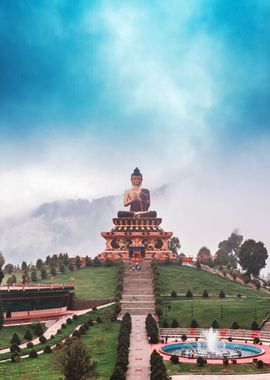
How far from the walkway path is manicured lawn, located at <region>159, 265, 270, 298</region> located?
238 centimetres

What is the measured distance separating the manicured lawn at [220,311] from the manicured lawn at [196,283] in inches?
294

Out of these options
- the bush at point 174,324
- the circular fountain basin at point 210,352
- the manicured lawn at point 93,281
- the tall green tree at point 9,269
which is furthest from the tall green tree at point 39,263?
the circular fountain basin at point 210,352

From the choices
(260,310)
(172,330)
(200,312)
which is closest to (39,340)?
(172,330)

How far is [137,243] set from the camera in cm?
8775

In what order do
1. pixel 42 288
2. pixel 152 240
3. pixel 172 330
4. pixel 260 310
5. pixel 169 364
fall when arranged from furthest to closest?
pixel 152 240
pixel 42 288
pixel 260 310
pixel 172 330
pixel 169 364

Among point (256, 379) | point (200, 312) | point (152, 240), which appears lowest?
point (256, 379)

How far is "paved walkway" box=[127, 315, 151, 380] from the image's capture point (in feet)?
94.6

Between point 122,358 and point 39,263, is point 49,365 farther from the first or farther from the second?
point 39,263

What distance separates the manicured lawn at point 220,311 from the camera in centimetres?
4779

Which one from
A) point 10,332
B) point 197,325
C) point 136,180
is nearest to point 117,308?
point 197,325

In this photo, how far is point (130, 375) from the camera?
2856cm

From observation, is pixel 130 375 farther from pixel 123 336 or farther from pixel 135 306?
pixel 135 306

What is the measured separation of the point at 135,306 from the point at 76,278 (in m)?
15.8

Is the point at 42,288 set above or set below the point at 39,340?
above
